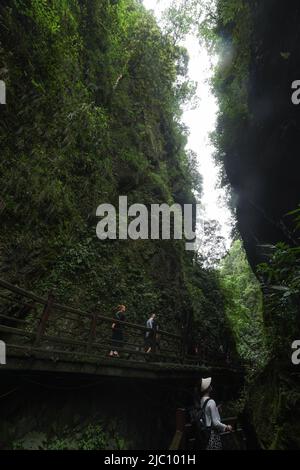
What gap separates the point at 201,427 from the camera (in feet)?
16.4

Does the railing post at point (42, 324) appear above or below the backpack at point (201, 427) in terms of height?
above

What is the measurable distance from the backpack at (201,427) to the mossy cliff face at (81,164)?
146 inches

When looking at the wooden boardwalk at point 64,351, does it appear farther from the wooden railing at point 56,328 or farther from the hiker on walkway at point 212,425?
the hiker on walkway at point 212,425

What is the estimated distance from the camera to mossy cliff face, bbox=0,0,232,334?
10.6 m

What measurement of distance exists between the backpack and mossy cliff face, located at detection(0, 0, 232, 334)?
372cm

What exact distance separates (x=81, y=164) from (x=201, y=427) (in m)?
11.2

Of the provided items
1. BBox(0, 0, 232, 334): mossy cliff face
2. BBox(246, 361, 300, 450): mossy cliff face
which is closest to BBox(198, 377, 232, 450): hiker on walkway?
BBox(246, 361, 300, 450): mossy cliff face

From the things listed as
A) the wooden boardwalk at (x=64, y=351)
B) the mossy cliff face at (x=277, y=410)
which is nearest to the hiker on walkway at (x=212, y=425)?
the mossy cliff face at (x=277, y=410)

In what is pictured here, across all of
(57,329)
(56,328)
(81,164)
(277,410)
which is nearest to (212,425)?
(277,410)

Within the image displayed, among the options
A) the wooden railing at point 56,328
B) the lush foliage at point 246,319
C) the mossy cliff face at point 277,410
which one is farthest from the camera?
the lush foliage at point 246,319

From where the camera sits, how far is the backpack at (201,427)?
497 centimetres

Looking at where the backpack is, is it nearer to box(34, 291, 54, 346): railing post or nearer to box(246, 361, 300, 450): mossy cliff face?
box(246, 361, 300, 450): mossy cliff face
